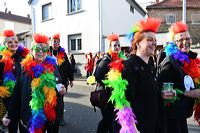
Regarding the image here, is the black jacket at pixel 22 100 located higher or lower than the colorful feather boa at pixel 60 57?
lower

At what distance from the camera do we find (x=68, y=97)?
12.3m

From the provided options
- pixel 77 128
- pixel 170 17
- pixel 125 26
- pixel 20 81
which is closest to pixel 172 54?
pixel 20 81

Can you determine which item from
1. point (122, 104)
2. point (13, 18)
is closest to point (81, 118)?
point (122, 104)

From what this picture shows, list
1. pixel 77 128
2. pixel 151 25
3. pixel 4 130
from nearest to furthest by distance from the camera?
1. pixel 151 25
2. pixel 4 130
3. pixel 77 128

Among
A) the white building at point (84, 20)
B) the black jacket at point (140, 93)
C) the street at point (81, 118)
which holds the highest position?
the white building at point (84, 20)

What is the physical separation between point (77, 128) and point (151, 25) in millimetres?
4280

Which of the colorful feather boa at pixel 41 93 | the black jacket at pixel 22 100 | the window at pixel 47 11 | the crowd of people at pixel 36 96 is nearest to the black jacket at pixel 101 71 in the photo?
the crowd of people at pixel 36 96

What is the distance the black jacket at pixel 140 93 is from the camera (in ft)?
11.5

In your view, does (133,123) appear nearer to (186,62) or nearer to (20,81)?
(186,62)

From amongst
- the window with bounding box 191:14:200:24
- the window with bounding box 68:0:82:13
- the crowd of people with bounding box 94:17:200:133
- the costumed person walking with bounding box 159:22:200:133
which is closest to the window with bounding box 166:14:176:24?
the window with bounding box 191:14:200:24

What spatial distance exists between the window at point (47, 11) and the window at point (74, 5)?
244 cm

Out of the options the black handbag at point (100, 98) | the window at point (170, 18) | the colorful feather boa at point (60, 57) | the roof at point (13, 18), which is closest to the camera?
the black handbag at point (100, 98)

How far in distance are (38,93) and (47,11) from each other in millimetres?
22929

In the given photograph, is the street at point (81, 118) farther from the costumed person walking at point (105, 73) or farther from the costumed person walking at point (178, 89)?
the costumed person walking at point (178, 89)
